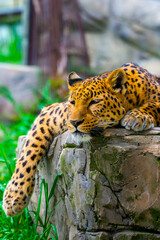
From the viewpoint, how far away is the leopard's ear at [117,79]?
3732 mm

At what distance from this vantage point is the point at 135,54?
12.6 metres

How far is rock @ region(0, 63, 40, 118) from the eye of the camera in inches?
426

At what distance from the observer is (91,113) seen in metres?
3.57

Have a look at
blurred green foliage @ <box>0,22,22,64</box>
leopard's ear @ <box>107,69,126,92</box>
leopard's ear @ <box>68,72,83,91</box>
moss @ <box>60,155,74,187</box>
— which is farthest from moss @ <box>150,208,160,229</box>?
blurred green foliage @ <box>0,22,22,64</box>

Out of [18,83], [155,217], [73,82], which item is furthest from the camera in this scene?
[18,83]

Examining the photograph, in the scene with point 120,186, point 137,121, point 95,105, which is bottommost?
point 120,186

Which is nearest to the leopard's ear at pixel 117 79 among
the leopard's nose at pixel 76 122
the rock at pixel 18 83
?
the leopard's nose at pixel 76 122

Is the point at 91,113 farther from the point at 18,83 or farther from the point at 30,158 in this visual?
the point at 18,83

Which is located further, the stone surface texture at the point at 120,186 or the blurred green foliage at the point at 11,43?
the blurred green foliage at the point at 11,43

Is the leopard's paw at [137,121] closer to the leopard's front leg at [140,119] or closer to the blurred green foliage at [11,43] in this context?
the leopard's front leg at [140,119]

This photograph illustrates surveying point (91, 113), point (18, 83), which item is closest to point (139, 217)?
point (91, 113)

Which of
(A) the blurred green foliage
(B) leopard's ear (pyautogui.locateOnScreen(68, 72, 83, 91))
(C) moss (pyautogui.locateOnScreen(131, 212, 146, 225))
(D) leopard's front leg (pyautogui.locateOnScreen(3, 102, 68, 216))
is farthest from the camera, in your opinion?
(A) the blurred green foliage

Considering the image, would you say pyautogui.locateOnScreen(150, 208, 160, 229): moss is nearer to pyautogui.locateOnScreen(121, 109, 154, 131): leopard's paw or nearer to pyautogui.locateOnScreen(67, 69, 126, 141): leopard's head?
pyautogui.locateOnScreen(121, 109, 154, 131): leopard's paw

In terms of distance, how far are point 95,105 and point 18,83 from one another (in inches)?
304
